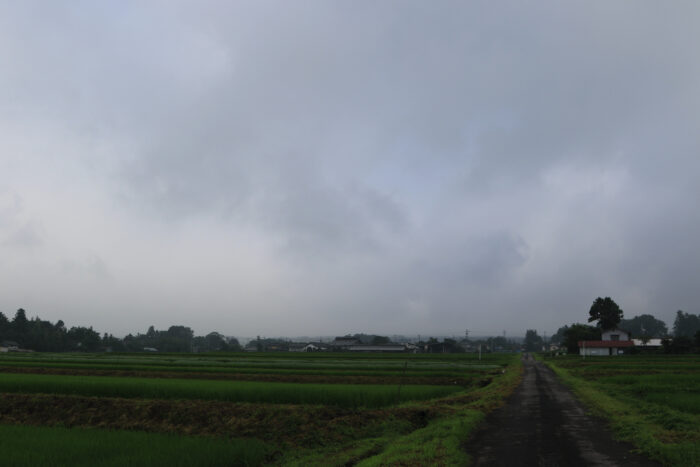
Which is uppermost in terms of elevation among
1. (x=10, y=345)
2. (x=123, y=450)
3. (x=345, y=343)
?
(x=123, y=450)

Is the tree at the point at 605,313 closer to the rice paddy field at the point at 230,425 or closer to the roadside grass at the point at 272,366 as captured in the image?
the roadside grass at the point at 272,366

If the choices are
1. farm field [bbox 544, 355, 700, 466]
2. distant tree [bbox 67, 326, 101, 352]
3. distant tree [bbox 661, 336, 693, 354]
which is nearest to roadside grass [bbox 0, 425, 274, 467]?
farm field [bbox 544, 355, 700, 466]

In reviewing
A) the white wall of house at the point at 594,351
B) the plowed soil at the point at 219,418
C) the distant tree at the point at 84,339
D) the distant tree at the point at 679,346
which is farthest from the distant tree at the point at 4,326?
the distant tree at the point at 679,346

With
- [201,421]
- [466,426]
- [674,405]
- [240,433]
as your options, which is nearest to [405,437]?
[466,426]

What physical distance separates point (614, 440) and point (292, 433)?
1027 cm

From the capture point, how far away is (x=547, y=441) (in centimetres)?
1428

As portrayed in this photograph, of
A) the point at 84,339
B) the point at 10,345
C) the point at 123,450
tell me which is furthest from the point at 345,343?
the point at 123,450

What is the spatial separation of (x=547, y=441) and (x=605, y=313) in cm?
12043

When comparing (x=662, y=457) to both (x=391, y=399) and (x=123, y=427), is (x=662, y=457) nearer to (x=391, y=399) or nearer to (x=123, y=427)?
(x=391, y=399)

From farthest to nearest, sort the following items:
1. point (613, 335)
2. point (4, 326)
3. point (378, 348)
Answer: point (378, 348) → point (4, 326) → point (613, 335)

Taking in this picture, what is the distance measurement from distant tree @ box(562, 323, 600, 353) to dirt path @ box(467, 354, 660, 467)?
99320 millimetres

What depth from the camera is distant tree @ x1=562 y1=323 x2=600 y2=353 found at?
10950 cm

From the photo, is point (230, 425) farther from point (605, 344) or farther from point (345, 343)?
point (345, 343)

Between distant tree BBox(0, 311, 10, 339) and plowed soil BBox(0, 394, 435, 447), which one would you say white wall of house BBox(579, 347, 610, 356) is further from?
distant tree BBox(0, 311, 10, 339)
